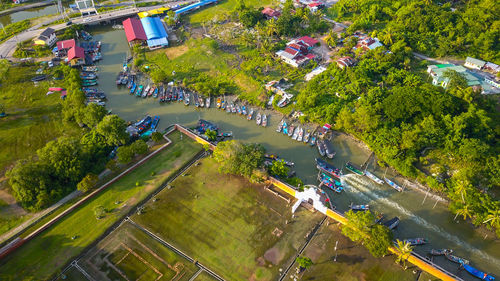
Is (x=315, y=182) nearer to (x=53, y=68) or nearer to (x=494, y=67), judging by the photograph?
(x=494, y=67)

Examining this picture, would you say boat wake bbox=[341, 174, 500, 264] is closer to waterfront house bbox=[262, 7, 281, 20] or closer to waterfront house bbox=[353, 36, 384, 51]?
waterfront house bbox=[353, 36, 384, 51]

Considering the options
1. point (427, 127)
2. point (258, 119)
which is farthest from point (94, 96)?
point (427, 127)

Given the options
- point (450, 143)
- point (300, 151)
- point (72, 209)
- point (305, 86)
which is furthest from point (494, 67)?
point (72, 209)

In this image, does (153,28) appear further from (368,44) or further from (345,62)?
(368,44)

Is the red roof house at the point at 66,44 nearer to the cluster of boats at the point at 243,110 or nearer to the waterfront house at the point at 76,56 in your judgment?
the waterfront house at the point at 76,56

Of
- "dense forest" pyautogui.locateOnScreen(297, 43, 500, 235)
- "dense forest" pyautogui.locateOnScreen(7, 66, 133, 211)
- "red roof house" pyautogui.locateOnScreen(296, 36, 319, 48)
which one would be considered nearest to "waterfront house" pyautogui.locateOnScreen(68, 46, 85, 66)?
"dense forest" pyautogui.locateOnScreen(7, 66, 133, 211)

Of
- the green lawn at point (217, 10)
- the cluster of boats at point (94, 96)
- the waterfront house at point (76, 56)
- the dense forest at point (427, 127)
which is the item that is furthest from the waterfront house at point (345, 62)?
the waterfront house at point (76, 56)

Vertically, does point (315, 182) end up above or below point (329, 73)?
below
